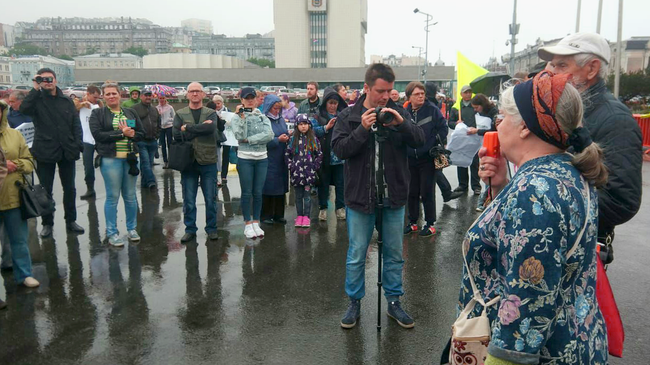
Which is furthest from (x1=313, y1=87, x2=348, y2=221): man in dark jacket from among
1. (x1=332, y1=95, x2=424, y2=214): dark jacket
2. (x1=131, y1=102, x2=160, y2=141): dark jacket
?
(x1=131, y1=102, x2=160, y2=141): dark jacket

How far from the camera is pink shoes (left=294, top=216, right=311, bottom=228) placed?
7392 millimetres

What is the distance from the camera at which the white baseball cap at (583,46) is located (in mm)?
2803

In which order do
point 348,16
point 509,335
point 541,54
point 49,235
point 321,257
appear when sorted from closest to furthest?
point 509,335, point 541,54, point 321,257, point 49,235, point 348,16

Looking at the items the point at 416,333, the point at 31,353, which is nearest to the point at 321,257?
the point at 416,333

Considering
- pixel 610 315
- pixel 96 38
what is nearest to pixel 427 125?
pixel 610 315

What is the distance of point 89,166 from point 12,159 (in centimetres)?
454

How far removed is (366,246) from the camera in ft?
13.6

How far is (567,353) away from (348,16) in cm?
11218

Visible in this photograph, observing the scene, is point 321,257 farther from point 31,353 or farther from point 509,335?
point 509,335

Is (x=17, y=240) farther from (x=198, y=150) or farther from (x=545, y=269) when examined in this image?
(x=545, y=269)

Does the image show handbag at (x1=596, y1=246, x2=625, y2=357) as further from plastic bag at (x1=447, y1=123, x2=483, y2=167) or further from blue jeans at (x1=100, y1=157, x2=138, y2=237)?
plastic bag at (x1=447, y1=123, x2=483, y2=167)

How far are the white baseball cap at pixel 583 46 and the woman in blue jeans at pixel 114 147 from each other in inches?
202

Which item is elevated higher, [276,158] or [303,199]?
[276,158]

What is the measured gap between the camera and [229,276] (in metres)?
5.43
